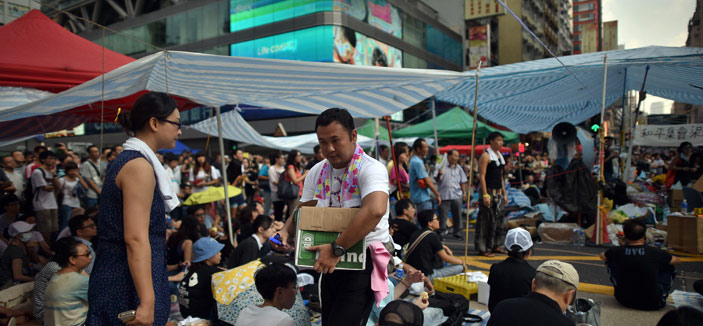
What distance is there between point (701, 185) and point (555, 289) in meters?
6.39

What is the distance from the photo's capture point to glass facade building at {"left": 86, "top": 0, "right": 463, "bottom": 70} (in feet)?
98.6

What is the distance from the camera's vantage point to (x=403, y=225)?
500cm

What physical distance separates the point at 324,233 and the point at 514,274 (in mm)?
2047

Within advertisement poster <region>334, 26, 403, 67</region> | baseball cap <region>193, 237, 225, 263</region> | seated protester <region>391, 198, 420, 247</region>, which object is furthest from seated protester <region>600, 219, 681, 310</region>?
advertisement poster <region>334, 26, 403, 67</region>

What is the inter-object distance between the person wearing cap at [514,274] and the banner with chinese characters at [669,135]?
5452 mm

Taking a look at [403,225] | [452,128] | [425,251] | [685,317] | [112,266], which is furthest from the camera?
[452,128]

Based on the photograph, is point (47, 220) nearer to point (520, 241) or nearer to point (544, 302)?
point (520, 241)

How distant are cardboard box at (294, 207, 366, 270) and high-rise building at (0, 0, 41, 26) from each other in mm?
6030

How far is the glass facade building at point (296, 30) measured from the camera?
3006cm

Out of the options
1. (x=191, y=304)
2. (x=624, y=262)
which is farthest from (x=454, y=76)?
(x=191, y=304)

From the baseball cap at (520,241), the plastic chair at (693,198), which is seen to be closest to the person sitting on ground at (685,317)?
the baseball cap at (520,241)

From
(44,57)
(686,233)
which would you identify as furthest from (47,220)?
(686,233)

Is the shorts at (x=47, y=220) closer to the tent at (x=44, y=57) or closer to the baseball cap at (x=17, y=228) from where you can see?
the baseball cap at (x=17, y=228)

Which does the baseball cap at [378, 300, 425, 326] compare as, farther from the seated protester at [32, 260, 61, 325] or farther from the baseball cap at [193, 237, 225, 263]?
the seated protester at [32, 260, 61, 325]
